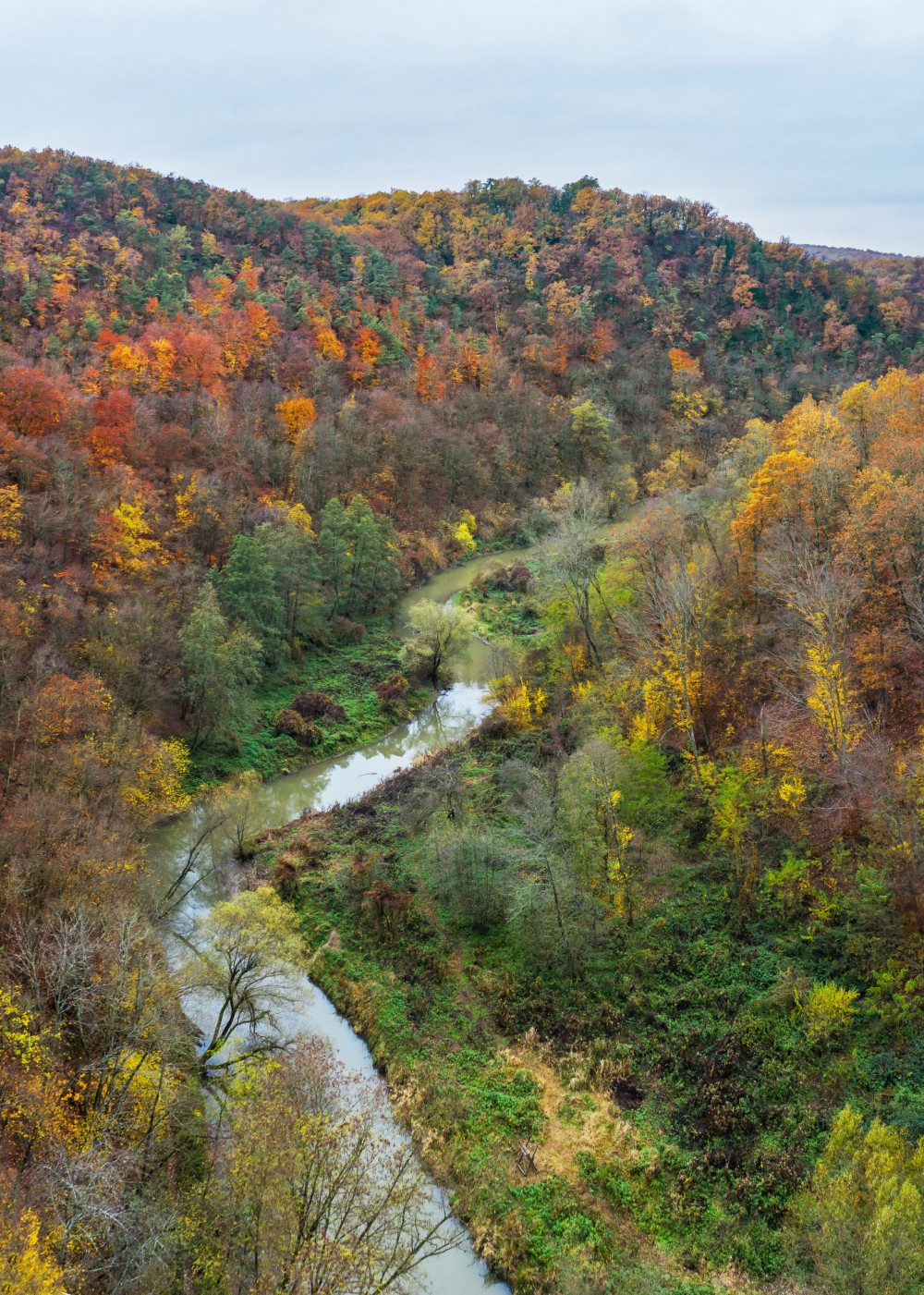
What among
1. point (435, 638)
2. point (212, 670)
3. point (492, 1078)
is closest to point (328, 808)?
point (212, 670)

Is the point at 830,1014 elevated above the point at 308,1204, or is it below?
below

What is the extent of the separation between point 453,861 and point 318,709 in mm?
17776

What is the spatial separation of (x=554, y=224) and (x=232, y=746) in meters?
99.7

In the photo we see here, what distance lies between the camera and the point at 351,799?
117ft

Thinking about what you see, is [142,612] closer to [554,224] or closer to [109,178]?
[109,178]

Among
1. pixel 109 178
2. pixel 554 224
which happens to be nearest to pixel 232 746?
pixel 109 178

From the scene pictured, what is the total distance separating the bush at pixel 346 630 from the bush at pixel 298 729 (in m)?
11.7

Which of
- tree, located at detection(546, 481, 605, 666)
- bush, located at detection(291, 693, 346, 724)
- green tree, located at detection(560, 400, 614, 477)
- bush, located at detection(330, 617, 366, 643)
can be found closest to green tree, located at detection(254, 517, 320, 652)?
bush, located at detection(330, 617, 366, 643)

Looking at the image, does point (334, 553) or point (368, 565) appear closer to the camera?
point (334, 553)

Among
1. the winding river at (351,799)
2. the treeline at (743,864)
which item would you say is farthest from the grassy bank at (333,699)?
the treeline at (743,864)

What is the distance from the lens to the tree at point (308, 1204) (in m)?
13.7

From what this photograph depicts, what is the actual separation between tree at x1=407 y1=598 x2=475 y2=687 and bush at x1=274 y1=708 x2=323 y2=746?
826 centimetres

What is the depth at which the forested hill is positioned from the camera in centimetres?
5369

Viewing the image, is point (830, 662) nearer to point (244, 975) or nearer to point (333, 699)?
point (244, 975)
